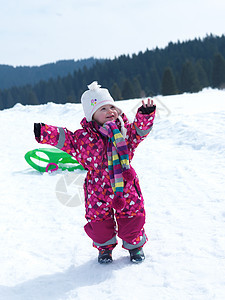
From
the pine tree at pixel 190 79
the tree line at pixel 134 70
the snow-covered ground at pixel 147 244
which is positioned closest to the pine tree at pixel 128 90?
the pine tree at pixel 190 79

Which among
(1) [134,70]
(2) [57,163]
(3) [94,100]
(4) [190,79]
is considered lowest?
(2) [57,163]

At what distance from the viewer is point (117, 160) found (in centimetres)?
238

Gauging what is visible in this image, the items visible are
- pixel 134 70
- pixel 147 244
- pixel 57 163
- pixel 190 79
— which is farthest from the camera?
pixel 134 70

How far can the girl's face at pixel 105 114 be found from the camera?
8.26ft

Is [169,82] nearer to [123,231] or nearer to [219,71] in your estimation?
[219,71]

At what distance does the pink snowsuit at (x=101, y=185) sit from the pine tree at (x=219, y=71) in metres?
47.5

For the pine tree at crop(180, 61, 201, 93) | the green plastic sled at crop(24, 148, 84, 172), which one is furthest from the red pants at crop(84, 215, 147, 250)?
the pine tree at crop(180, 61, 201, 93)

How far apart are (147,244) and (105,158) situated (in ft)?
3.12

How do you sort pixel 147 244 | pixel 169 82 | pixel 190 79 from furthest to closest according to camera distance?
pixel 190 79 → pixel 169 82 → pixel 147 244

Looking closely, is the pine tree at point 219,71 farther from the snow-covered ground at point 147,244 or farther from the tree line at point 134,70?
the snow-covered ground at point 147,244

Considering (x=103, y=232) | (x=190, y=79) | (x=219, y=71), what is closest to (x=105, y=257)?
(x=103, y=232)

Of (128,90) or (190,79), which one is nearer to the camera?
(190,79)

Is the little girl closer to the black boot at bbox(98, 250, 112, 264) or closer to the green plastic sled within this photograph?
the black boot at bbox(98, 250, 112, 264)

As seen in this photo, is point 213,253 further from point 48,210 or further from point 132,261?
point 48,210
